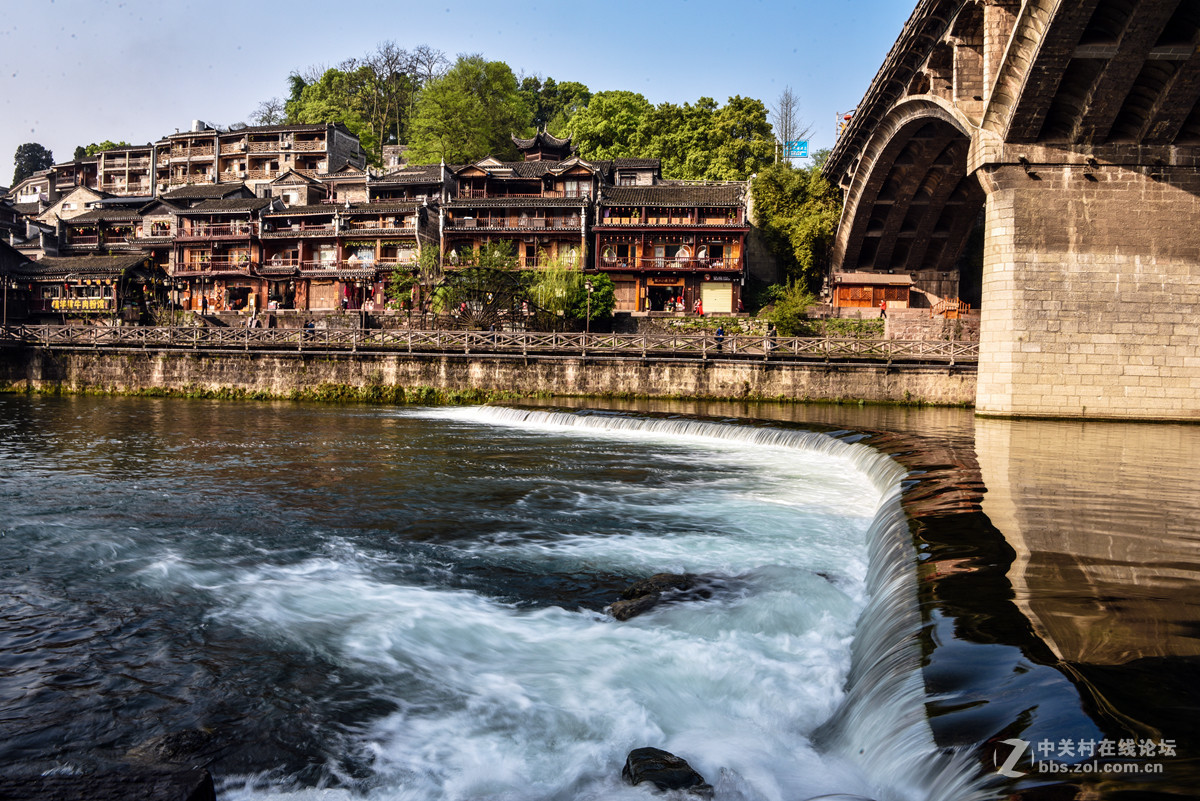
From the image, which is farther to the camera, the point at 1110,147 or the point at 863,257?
the point at 863,257

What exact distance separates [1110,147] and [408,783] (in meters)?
25.2

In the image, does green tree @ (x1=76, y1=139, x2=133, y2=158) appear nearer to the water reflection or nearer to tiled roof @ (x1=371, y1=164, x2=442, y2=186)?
tiled roof @ (x1=371, y1=164, x2=442, y2=186)

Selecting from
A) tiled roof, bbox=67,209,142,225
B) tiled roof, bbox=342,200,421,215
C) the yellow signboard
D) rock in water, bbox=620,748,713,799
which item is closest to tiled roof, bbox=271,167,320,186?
tiled roof, bbox=342,200,421,215

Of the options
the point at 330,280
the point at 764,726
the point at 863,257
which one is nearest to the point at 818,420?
the point at 764,726

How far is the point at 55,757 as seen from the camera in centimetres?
A: 432

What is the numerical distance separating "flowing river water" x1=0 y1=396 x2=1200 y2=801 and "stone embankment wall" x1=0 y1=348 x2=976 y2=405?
53.7 feet

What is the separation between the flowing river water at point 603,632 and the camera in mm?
4312

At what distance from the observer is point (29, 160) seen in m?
97.8

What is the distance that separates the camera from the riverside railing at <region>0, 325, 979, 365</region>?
99.8 feet

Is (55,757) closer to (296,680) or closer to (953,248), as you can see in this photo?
(296,680)

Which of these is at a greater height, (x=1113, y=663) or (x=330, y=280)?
(x=330, y=280)

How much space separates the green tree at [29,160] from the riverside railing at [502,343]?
81296 mm

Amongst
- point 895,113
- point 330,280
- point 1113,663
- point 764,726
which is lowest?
point 764,726

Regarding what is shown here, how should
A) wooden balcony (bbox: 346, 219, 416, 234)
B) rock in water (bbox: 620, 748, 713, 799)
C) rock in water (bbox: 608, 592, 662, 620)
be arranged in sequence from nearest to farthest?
1. rock in water (bbox: 620, 748, 713, 799)
2. rock in water (bbox: 608, 592, 662, 620)
3. wooden balcony (bbox: 346, 219, 416, 234)
